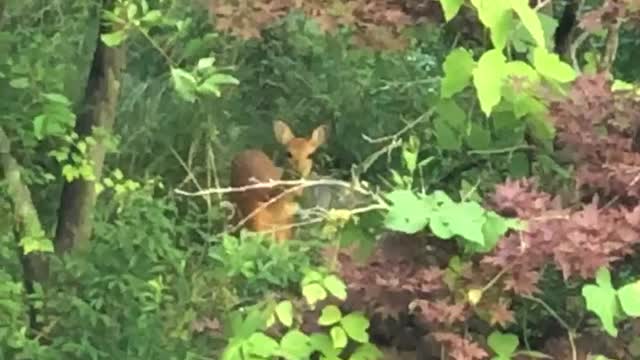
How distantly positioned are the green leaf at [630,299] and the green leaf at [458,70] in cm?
36

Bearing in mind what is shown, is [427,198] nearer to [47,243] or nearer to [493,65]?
[493,65]

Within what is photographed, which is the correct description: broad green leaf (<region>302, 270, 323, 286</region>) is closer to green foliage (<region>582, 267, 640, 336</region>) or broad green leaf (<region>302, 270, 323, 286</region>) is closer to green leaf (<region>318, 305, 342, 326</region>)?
green leaf (<region>318, 305, 342, 326</region>)

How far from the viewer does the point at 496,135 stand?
2.05 metres

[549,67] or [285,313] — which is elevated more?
[549,67]

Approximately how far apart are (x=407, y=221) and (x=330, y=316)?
0.21m

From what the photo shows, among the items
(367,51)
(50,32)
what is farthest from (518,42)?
(50,32)

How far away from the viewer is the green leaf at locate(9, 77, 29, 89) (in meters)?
3.23

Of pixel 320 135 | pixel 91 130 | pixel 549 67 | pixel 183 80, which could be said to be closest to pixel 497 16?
pixel 549 67

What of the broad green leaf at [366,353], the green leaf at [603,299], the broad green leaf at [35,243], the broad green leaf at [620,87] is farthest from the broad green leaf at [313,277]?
the broad green leaf at [35,243]

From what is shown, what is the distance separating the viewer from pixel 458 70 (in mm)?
1854

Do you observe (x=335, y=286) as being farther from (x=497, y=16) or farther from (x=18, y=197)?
(x=18, y=197)

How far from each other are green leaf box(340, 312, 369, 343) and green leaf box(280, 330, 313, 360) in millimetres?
62

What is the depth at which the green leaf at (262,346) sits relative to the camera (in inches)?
74.2

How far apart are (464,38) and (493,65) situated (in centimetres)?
44
